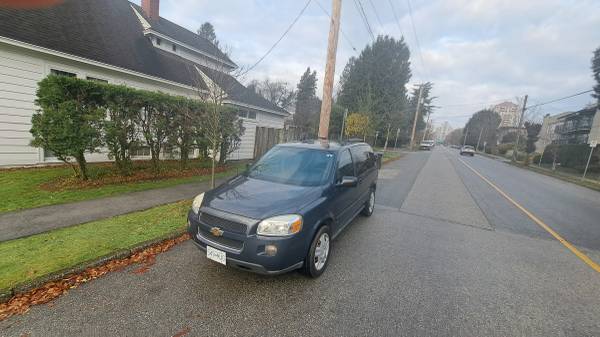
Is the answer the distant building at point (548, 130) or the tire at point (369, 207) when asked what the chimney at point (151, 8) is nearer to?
the tire at point (369, 207)

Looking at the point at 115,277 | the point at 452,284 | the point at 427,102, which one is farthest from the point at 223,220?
the point at 427,102

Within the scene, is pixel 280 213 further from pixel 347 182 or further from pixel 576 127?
pixel 576 127

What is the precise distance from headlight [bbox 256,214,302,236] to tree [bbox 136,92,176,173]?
6.67m

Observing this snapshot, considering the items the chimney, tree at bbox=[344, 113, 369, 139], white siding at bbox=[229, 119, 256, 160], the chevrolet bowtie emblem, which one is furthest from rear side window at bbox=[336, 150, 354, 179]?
the chimney

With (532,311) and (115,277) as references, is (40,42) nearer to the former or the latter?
(115,277)

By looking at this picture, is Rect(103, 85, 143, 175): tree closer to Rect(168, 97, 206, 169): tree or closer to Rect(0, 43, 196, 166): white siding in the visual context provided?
Rect(168, 97, 206, 169): tree

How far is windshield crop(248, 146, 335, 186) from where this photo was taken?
3.84m

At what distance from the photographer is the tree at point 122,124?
677 centimetres

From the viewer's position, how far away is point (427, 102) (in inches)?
2280

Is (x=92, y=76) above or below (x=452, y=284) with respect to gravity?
above

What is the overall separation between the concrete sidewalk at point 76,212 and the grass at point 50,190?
0.37 m

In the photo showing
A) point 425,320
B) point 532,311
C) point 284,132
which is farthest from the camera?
point 284,132

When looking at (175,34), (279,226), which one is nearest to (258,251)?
(279,226)

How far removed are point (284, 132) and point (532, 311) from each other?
13098mm
